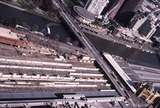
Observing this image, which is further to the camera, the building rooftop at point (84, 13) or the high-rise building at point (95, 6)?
the high-rise building at point (95, 6)

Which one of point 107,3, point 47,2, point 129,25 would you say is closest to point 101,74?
point 47,2

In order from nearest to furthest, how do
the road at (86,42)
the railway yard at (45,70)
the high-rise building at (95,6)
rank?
the railway yard at (45,70), the road at (86,42), the high-rise building at (95,6)

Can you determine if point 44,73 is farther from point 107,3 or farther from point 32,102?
point 107,3

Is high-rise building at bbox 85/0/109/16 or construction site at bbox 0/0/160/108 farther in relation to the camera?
high-rise building at bbox 85/0/109/16

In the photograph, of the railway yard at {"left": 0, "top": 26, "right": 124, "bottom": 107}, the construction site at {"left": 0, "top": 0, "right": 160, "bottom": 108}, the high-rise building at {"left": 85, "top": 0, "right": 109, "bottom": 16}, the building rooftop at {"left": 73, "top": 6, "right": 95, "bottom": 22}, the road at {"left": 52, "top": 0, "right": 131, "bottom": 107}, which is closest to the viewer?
the railway yard at {"left": 0, "top": 26, "right": 124, "bottom": 107}

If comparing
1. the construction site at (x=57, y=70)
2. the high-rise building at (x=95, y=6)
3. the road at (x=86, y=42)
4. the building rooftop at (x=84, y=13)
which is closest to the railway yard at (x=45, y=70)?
the construction site at (x=57, y=70)

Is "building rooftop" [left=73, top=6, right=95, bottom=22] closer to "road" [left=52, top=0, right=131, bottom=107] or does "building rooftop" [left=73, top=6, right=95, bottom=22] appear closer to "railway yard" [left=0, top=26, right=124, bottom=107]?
"road" [left=52, top=0, right=131, bottom=107]

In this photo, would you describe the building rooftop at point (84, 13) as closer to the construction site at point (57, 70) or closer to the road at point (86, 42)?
the road at point (86, 42)

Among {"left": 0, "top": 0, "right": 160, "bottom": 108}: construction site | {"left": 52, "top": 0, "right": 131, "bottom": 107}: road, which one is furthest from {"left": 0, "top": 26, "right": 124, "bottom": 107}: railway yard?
{"left": 52, "top": 0, "right": 131, "bottom": 107}: road

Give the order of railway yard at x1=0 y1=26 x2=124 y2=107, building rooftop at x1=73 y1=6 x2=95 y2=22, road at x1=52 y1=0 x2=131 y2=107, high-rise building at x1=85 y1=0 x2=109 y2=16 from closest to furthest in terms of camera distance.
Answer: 1. railway yard at x1=0 y1=26 x2=124 y2=107
2. road at x1=52 y1=0 x2=131 y2=107
3. building rooftop at x1=73 y1=6 x2=95 y2=22
4. high-rise building at x1=85 y1=0 x2=109 y2=16
